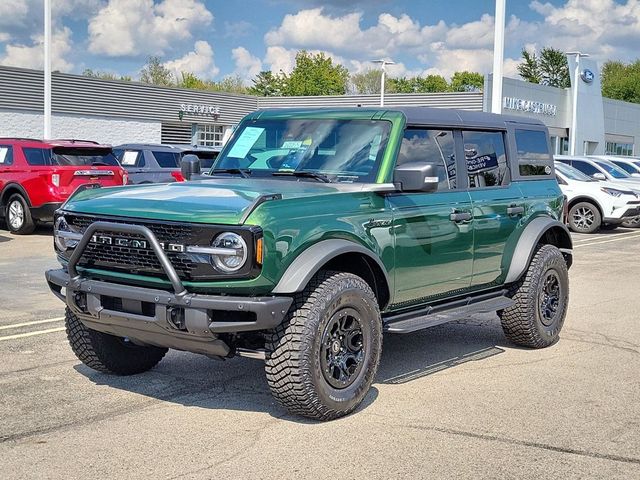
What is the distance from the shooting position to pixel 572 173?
20875mm

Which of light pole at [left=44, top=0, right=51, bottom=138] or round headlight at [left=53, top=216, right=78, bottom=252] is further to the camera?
light pole at [left=44, top=0, right=51, bottom=138]

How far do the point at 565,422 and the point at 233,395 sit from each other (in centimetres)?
216

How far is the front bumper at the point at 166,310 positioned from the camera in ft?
15.9

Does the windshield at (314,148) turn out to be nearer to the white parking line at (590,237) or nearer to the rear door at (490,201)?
the rear door at (490,201)

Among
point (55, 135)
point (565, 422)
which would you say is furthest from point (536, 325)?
point (55, 135)

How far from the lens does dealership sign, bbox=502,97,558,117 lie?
4347 centimetres

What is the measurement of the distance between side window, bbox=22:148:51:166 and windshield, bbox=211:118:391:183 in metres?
10.4

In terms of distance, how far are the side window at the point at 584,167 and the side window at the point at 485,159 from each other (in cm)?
1522

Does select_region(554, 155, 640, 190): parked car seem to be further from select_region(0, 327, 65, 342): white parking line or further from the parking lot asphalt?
select_region(0, 327, 65, 342): white parking line

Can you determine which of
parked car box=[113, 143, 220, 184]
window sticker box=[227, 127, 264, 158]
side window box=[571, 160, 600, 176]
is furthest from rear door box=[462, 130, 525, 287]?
side window box=[571, 160, 600, 176]

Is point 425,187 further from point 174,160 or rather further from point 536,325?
point 174,160

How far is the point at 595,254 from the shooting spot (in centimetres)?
1575

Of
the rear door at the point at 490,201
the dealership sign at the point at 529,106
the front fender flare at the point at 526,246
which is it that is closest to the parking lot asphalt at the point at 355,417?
the front fender flare at the point at 526,246

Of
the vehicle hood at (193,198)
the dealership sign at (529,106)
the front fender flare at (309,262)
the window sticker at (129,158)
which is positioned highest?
the dealership sign at (529,106)
